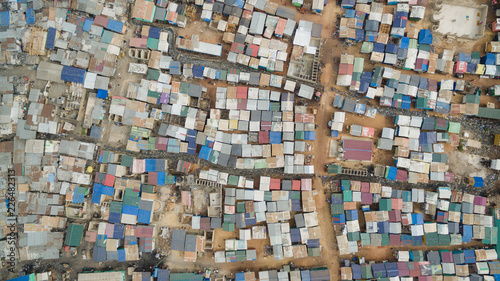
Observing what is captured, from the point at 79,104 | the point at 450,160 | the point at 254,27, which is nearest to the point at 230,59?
the point at 254,27

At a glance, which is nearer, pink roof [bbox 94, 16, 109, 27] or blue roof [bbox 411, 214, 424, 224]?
blue roof [bbox 411, 214, 424, 224]

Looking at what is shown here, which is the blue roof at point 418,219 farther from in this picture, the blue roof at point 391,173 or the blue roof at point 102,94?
the blue roof at point 102,94

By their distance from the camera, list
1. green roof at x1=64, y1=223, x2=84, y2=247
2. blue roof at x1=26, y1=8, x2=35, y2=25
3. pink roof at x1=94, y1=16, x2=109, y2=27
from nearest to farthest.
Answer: green roof at x1=64, y1=223, x2=84, y2=247 → blue roof at x1=26, y1=8, x2=35, y2=25 → pink roof at x1=94, y1=16, x2=109, y2=27

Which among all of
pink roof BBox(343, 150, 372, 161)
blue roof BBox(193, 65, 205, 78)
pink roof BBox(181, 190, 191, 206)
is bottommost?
pink roof BBox(181, 190, 191, 206)

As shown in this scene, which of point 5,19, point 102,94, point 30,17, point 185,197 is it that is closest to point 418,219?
point 185,197

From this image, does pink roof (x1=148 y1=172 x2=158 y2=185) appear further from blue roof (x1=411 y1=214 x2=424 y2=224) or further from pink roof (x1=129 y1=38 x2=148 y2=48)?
blue roof (x1=411 y1=214 x2=424 y2=224)

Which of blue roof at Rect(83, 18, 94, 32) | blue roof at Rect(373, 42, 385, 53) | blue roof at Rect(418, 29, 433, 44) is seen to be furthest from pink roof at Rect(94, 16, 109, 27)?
blue roof at Rect(418, 29, 433, 44)

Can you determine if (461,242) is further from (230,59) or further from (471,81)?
(230,59)

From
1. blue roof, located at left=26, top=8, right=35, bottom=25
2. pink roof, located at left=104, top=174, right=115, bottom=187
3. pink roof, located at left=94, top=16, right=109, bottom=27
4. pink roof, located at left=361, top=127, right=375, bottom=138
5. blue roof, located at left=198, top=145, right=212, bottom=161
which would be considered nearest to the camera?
pink roof, located at left=104, top=174, right=115, bottom=187
